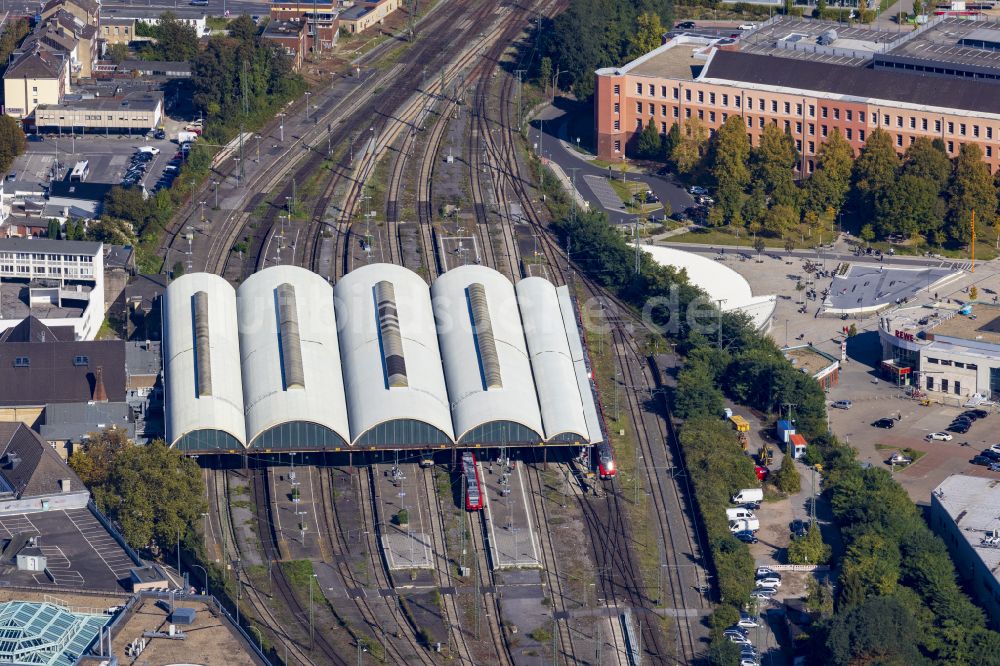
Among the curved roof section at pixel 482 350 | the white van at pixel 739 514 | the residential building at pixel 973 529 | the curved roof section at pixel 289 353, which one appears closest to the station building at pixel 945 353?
the residential building at pixel 973 529

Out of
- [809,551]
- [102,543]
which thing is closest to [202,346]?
[102,543]

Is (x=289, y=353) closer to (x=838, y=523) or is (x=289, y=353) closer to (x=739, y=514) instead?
(x=739, y=514)

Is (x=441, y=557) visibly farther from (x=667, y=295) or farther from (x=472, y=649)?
(x=667, y=295)

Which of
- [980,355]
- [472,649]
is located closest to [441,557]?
[472,649]

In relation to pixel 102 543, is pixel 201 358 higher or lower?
higher

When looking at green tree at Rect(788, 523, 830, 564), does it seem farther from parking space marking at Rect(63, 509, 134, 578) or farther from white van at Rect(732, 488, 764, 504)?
parking space marking at Rect(63, 509, 134, 578)
